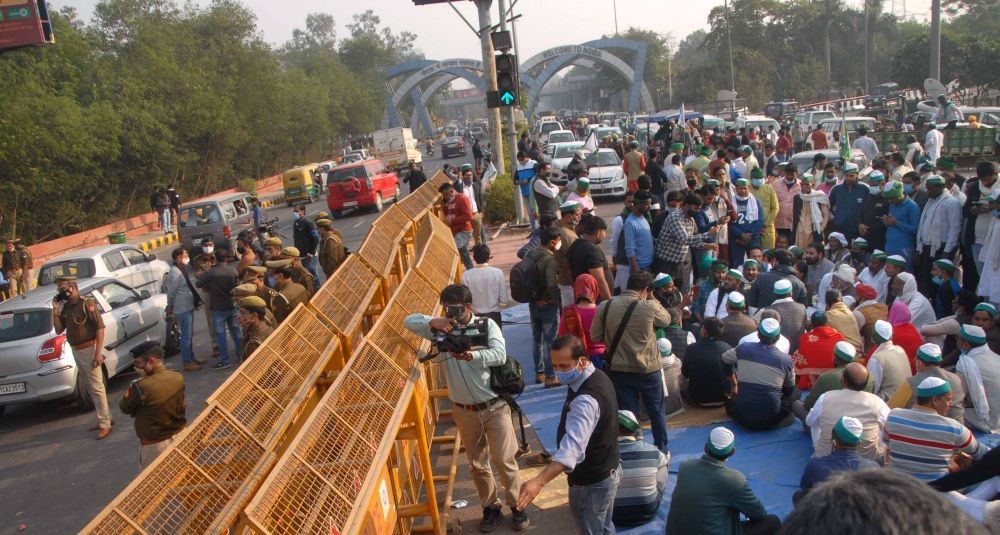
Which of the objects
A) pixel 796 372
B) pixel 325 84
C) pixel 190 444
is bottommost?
pixel 796 372

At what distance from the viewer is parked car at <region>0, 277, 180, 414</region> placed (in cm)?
924

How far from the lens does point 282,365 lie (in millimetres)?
5730

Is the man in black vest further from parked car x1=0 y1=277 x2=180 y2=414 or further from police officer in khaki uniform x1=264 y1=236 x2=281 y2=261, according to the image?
parked car x1=0 y1=277 x2=180 y2=414

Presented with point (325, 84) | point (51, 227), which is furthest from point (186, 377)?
point (325, 84)

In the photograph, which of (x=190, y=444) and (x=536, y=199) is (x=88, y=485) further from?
(x=536, y=199)

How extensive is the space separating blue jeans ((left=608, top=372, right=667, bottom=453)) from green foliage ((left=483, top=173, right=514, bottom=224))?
13.7 meters

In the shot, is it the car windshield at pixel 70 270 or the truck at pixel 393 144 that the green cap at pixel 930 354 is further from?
the truck at pixel 393 144

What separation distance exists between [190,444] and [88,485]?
13.7ft

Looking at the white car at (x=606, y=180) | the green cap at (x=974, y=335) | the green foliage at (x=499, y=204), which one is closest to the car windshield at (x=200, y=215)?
the green foliage at (x=499, y=204)

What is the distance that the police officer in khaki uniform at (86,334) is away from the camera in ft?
28.4

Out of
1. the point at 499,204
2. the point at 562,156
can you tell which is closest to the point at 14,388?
the point at 499,204

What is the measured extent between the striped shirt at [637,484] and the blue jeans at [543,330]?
2652 mm

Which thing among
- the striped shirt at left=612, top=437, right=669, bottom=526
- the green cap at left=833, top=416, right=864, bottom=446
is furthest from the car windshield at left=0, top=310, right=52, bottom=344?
the green cap at left=833, top=416, right=864, bottom=446

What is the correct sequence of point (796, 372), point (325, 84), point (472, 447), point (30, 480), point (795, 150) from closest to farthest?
point (472, 447), point (796, 372), point (30, 480), point (795, 150), point (325, 84)
